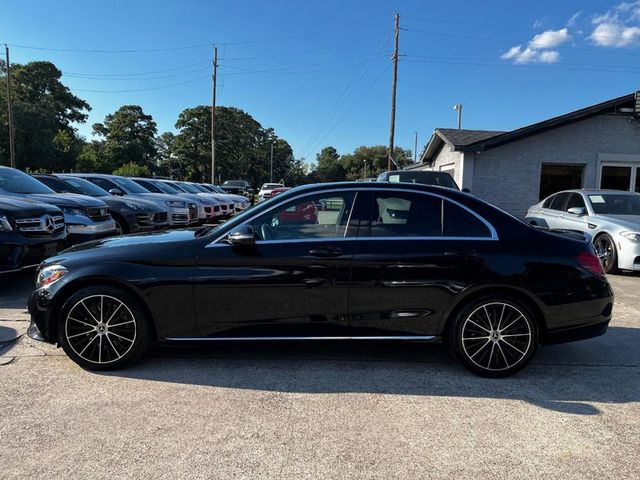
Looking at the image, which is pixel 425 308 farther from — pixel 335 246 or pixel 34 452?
pixel 34 452

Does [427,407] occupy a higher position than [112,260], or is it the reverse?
[112,260]

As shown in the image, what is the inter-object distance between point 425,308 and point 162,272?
2.14 metres

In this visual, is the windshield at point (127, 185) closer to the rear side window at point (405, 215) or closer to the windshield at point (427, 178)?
the windshield at point (427, 178)

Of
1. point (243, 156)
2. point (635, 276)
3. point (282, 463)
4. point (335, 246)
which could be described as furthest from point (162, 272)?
point (243, 156)

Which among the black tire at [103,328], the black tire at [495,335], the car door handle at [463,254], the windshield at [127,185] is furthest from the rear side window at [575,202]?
the windshield at [127,185]

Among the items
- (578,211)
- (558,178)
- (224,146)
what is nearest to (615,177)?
(558,178)

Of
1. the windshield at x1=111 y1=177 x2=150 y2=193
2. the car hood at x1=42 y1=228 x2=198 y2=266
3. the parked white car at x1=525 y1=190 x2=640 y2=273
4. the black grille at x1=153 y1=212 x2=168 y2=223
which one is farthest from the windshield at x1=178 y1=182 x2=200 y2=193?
the car hood at x1=42 y1=228 x2=198 y2=266

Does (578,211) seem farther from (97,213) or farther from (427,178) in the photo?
(97,213)

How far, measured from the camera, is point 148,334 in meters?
3.95

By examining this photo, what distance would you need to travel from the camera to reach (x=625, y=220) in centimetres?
862

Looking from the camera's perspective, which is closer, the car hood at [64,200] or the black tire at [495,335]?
the black tire at [495,335]

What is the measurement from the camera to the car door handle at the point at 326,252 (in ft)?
12.7

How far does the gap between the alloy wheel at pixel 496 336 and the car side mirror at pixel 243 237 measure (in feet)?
6.10

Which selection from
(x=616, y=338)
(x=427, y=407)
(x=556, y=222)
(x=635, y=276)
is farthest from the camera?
(x=556, y=222)
